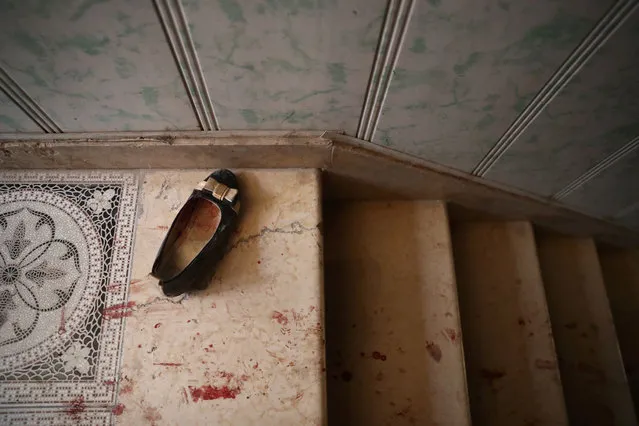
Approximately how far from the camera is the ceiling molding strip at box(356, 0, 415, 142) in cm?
73

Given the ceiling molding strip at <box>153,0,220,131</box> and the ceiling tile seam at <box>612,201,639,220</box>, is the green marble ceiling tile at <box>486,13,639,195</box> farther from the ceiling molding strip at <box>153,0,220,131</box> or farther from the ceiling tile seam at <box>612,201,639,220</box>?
the ceiling molding strip at <box>153,0,220,131</box>

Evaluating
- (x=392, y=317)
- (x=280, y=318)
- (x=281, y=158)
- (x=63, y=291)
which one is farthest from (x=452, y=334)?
(x=63, y=291)

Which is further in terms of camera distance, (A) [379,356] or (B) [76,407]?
(A) [379,356]

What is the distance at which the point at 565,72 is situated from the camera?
0.83m

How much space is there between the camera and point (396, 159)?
118 centimetres

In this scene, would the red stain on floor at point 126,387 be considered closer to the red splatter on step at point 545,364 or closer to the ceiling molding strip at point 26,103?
the ceiling molding strip at point 26,103

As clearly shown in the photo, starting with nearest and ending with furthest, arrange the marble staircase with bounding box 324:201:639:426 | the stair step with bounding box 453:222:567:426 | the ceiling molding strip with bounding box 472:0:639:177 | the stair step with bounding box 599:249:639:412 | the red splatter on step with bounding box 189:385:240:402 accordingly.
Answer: the ceiling molding strip with bounding box 472:0:639:177 < the red splatter on step with bounding box 189:385:240:402 < the marble staircase with bounding box 324:201:639:426 < the stair step with bounding box 453:222:567:426 < the stair step with bounding box 599:249:639:412

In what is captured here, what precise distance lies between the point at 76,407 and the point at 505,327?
1.51 m

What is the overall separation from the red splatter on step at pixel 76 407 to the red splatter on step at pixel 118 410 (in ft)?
0.28

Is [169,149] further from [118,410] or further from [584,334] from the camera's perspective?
[584,334]

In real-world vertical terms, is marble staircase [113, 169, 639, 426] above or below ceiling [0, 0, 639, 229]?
below

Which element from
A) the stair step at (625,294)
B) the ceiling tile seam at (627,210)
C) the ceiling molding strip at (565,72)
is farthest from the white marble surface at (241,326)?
the stair step at (625,294)

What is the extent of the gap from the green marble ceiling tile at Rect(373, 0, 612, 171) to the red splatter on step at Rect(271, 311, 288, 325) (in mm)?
604

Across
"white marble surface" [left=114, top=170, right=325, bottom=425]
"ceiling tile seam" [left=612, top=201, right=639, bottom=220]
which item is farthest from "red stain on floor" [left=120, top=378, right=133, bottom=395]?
"ceiling tile seam" [left=612, top=201, right=639, bottom=220]
